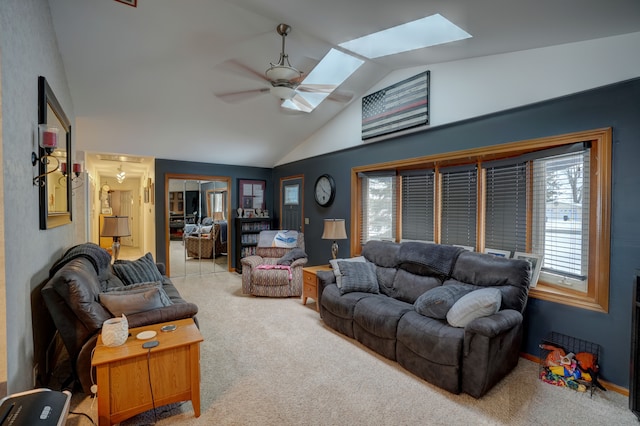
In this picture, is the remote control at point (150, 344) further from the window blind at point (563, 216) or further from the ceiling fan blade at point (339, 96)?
the window blind at point (563, 216)

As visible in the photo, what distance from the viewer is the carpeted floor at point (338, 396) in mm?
2062

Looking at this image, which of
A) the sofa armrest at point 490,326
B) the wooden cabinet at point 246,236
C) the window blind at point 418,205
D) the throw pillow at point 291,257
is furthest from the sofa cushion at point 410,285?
the wooden cabinet at point 246,236

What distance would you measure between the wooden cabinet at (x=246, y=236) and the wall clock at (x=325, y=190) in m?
1.86

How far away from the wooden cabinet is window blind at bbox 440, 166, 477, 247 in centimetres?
424

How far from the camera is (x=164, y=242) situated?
6000 millimetres

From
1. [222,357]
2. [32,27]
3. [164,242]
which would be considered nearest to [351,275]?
[222,357]

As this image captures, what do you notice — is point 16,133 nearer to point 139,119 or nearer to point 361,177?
point 139,119

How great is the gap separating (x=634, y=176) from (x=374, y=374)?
8.45ft

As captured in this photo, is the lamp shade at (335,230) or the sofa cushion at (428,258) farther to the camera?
the lamp shade at (335,230)

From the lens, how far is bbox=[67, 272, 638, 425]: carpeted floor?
2.06 metres

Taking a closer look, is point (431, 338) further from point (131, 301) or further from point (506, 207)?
point (131, 301)

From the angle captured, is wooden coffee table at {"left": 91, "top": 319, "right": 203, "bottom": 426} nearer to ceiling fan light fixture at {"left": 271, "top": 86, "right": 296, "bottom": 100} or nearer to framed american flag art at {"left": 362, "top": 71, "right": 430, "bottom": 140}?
ceiling fan light fixture at {"left": 271, "top": 86, "right": 296, "bottom": 100}

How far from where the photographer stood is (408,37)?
3.10 m

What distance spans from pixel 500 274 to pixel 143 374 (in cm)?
297
